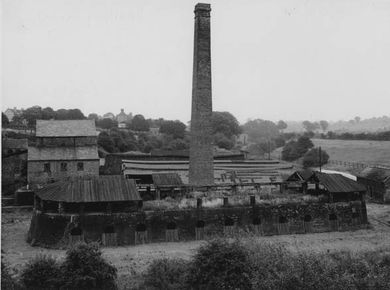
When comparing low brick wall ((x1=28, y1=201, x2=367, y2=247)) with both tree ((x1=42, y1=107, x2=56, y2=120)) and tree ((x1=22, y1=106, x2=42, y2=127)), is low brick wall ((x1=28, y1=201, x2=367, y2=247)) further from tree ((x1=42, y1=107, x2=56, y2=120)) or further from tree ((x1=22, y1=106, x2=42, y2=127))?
tree ((x1=42, y1=107, x2=56, y2=120))

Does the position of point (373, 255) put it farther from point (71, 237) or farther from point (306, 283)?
point (71, 237)

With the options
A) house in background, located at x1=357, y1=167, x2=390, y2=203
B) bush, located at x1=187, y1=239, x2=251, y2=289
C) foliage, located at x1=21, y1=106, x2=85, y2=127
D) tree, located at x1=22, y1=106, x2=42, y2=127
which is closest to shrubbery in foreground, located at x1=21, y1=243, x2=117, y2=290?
bush, located at x1=187, y1=239, x2=251, y2=289

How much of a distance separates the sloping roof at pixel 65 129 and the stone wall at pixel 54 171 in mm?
2929

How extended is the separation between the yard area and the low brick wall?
578mm

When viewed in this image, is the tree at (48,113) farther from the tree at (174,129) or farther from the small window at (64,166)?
the small window at (64,166)

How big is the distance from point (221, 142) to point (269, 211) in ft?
156

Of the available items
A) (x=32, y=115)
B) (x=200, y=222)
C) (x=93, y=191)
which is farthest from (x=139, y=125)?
(x=93, y=191)

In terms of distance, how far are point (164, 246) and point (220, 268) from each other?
24.0ft

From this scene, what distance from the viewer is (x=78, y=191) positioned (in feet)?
80.0

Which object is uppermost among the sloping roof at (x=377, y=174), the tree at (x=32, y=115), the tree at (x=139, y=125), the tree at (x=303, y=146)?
the tree at (x=32, y=115)

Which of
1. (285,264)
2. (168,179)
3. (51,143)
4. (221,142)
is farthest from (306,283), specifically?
(221,142)

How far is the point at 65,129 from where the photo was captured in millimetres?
40531

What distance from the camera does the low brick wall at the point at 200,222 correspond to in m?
23.9

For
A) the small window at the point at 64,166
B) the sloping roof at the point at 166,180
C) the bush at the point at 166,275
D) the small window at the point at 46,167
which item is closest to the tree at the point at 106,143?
the small window at the point at 64,166
